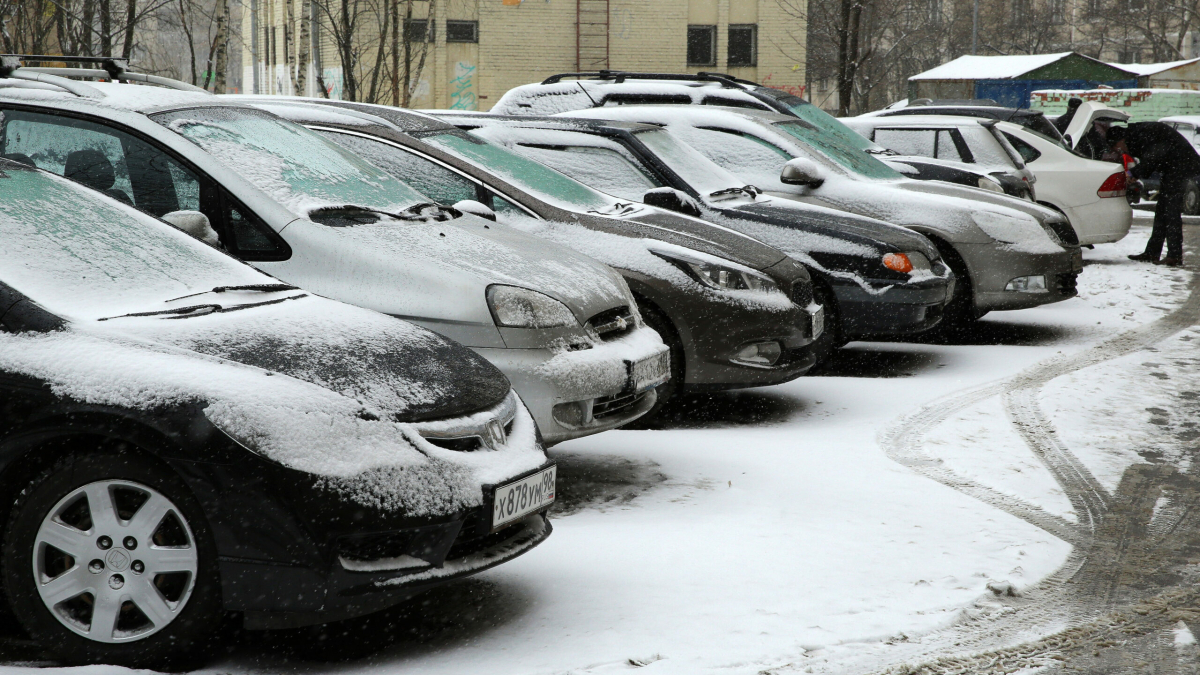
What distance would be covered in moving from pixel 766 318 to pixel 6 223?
3.97 m

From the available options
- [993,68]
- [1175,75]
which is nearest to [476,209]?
[993,68]

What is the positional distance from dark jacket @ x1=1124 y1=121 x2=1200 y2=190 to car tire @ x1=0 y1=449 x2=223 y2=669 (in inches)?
549

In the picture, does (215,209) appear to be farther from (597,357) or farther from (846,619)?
(846,619)

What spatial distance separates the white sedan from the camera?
14.4 meters

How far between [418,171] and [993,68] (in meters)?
31.7

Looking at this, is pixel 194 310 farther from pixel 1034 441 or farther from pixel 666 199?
pixel 1034 441

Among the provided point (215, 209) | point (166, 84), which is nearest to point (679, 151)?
point (166, 84)

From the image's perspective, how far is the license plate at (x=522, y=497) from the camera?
3775 mm

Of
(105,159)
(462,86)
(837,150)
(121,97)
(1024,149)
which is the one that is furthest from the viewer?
(462,86)

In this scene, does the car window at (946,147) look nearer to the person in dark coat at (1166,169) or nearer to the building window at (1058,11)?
the person in dark coat at (1166,169)

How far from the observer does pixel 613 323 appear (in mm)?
5746

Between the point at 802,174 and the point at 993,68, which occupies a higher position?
the point at 993,68

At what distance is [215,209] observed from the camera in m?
5.31

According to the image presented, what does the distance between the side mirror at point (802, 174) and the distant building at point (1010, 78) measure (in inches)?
1014
